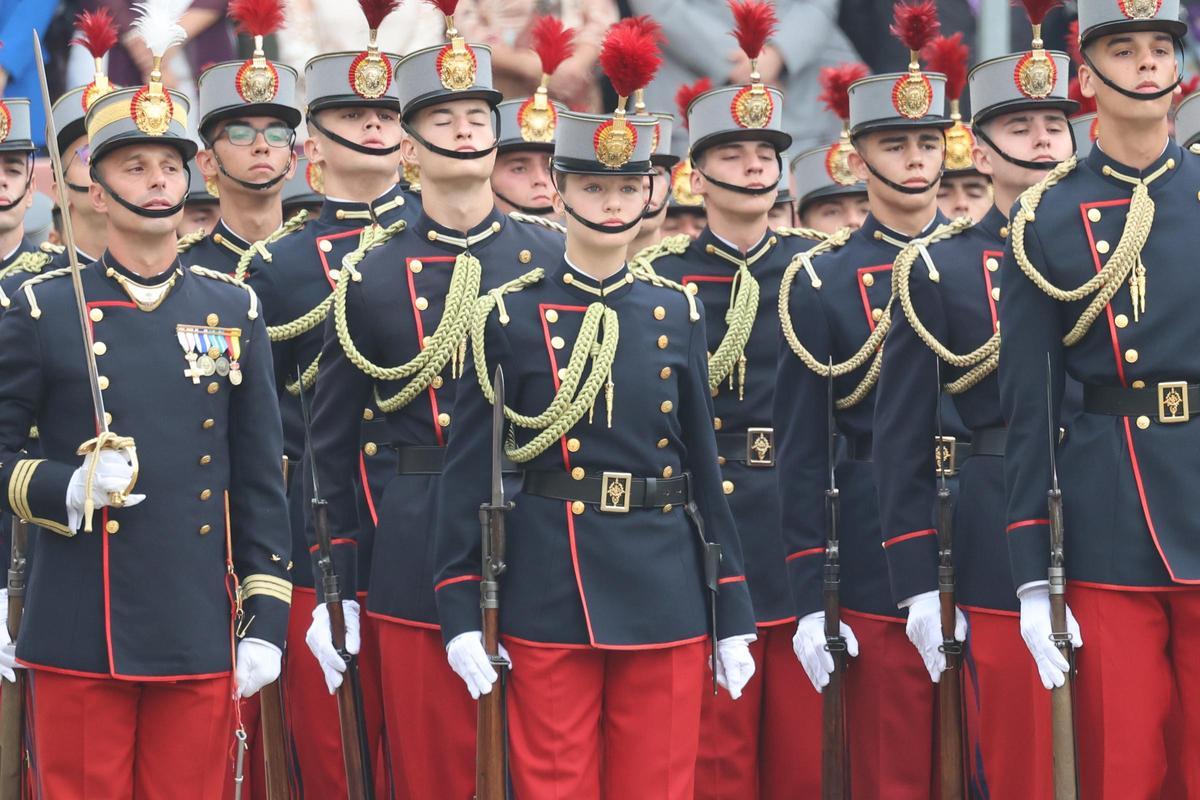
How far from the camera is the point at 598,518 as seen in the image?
6242 mm

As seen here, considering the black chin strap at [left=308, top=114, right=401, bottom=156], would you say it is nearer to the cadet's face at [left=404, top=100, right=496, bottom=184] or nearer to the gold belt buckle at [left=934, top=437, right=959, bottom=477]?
the cadet's face at [left=404, top=100, right=496, bottom=184]

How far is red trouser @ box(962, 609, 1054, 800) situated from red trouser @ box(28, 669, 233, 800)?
90.7 inches

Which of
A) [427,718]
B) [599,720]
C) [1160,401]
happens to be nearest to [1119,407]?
[1160,401]

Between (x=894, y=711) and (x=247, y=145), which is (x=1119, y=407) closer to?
(x=894, y=711)

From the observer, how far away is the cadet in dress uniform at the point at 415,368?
6.93 meters

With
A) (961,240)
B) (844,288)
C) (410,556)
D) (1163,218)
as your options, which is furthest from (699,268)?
(1163,218)

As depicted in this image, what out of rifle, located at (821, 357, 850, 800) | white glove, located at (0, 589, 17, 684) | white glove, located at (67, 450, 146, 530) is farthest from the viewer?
rifle, located at (821, 357, 850, 800)

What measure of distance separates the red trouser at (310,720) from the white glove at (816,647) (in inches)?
57.5

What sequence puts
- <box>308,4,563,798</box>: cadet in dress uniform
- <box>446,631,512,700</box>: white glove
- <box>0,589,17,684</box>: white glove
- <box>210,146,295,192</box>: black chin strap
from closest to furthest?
<box>446,631,512,700</box>: white glove
<box>0,589,17,684</box>: white glove
<box>308,4,563,798</box>: cadet in dress uniform
<box>210,146,295,192</box>: black chin strap

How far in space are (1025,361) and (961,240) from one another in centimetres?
135

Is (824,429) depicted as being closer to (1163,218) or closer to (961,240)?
(961,240)

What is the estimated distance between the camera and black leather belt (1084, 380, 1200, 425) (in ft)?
19.4

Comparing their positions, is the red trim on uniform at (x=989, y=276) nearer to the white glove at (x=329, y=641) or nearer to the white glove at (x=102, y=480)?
the white glove at (x=329, y=641)

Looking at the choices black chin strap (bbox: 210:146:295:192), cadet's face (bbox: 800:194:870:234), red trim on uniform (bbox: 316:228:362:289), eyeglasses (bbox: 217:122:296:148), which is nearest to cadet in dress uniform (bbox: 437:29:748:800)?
red trim on uniform (bbox: 316:228:362:289)
